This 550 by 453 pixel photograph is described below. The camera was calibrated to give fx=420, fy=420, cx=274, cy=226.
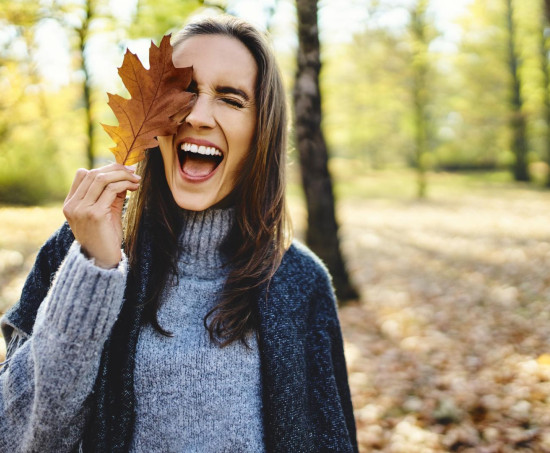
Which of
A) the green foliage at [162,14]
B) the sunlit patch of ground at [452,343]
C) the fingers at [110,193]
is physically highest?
the green foliage at [162,14]

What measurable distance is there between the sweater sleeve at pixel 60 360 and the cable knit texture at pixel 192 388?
0.75ft

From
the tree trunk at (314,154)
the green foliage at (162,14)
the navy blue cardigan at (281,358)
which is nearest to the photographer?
the navy blue cardigan at (281,358)

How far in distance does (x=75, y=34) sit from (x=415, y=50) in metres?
11.1

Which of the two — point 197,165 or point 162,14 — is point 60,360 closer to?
point 197,165

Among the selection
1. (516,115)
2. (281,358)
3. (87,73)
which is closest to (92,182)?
(281,358)

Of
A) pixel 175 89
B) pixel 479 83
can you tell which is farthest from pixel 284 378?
pixel 479 83

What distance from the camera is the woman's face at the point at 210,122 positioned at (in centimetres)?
138

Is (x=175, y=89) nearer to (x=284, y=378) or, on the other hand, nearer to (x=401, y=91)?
(x=284, y=378)

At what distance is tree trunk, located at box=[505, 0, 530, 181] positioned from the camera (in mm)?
21438

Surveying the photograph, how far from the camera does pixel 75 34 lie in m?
10.5

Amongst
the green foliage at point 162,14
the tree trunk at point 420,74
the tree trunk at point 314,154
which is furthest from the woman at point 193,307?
the tree trunk at point 420,74

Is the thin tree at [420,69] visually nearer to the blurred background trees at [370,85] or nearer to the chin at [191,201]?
the blurred background trees at [370,85]

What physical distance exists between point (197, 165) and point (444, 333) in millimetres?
4406

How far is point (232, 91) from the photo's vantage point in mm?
1428
